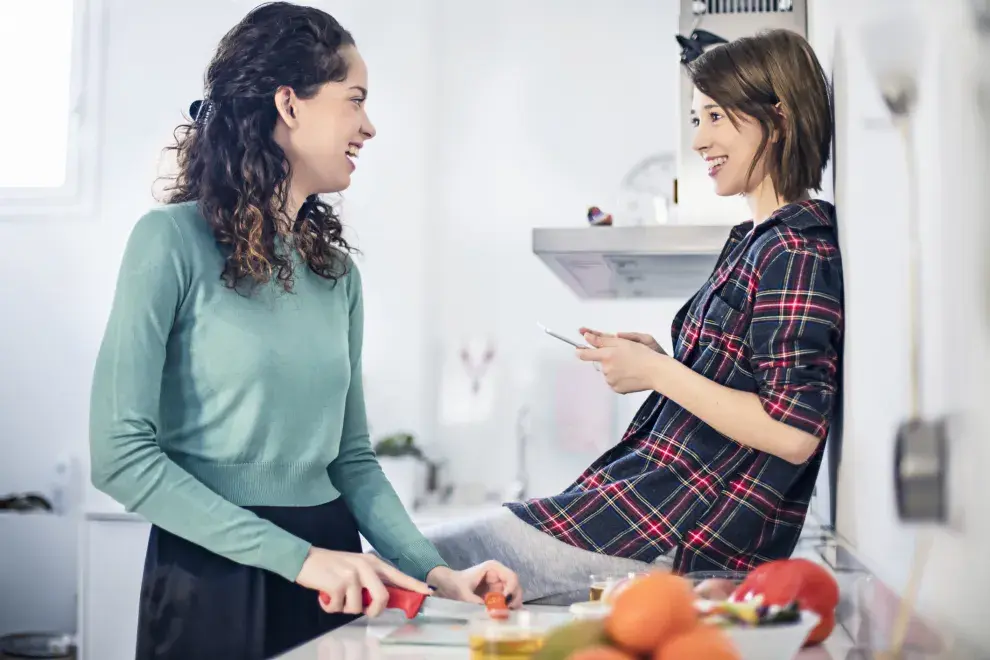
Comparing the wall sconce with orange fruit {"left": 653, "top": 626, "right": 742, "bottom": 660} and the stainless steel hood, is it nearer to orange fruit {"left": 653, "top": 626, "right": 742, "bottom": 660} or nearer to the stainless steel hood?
orange fruit {"left": 653, "top": 626, "right": 742, "bottom": 660}

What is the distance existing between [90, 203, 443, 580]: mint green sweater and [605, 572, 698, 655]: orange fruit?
573mm

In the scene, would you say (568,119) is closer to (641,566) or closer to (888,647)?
(641,566)

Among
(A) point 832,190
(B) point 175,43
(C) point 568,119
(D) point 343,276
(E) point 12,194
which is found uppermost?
(B) point 175,43

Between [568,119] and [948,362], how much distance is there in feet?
9.88

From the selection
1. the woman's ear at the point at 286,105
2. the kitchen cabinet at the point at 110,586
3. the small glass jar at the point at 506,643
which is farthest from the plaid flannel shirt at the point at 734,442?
the kitchen cabinet at the point at 110,586

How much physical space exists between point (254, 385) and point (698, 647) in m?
0.76

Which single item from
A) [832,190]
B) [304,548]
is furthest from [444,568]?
[832,190]

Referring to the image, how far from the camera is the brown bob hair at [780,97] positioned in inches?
51.5

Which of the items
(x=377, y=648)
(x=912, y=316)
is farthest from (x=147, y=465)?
(x=912, y=316)

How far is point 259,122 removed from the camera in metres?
1.32

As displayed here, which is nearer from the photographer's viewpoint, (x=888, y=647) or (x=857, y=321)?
(x=888, y=647)

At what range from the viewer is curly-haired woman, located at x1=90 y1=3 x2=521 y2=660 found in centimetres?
108

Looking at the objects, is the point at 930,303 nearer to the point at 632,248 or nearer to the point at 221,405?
the point at 221,405

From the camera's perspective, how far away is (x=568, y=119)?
3621 millimetres
